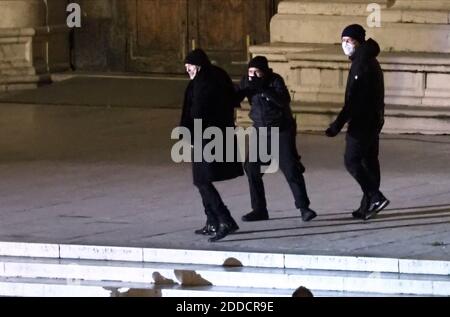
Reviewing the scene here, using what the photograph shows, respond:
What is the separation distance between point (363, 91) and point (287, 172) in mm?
869

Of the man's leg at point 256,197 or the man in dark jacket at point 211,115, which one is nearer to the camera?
the man in dark jacket at point 211,115

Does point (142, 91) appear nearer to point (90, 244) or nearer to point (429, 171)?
point (429, 171)

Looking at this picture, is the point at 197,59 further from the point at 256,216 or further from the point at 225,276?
the point at 225,276

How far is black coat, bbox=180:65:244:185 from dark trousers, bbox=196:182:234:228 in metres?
0.06

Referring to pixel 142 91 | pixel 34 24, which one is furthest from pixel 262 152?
pixel 34 24

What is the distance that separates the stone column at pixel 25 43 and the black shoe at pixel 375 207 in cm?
1013

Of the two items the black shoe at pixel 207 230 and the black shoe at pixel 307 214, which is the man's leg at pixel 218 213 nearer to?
the black shoe at pixel 207 230

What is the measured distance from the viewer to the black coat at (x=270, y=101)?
1265cm

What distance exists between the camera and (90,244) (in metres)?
12.1

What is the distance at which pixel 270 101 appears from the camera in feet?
41.6

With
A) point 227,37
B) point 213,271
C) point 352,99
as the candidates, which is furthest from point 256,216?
point 227,37

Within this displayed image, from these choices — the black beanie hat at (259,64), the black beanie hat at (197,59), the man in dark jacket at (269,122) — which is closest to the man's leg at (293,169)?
the man in dark jacket at (269,122)

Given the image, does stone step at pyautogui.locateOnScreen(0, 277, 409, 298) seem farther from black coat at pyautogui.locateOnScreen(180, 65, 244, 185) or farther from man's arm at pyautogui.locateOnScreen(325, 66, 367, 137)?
man's arm at pyautogui.locateOnScreen(325, 66, 367, 137)

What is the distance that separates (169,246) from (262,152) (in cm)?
128
